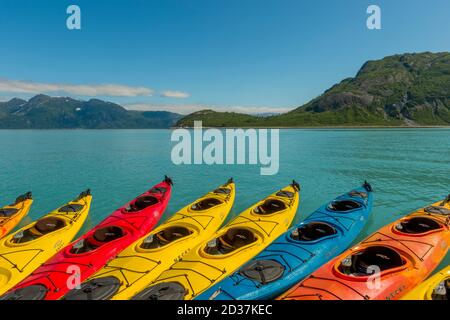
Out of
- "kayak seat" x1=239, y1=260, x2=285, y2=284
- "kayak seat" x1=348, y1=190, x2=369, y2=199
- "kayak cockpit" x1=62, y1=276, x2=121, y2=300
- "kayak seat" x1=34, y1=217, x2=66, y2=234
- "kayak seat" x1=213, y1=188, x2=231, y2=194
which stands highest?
"kayak seat" x1=348, y1=190, x2=369, y2=199

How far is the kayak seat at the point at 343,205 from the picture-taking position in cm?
1441

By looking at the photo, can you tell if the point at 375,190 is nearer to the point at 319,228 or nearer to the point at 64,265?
the point at 319,228

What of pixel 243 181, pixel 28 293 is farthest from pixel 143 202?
pixel 243 181

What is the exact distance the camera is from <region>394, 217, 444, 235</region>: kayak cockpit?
11.3m

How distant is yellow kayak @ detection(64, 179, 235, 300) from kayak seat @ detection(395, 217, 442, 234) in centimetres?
916

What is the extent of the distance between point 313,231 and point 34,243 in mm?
12868

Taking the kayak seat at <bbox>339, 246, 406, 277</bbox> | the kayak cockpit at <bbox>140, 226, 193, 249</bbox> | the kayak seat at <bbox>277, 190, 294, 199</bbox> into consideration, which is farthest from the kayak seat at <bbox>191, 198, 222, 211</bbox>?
the kayak seat at <bbox>339, 246, 406, 277</bbox>

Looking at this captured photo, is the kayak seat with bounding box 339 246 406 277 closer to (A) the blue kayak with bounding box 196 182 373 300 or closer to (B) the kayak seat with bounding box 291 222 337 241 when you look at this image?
(A) the blue kayak with bounding box 196 182 373 300

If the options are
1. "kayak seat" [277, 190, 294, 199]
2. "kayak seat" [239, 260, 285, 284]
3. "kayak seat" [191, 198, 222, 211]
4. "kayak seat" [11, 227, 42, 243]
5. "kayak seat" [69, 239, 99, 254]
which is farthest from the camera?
"kayak seat" [277, 190, 294, 199]

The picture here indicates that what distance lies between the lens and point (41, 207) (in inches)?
829

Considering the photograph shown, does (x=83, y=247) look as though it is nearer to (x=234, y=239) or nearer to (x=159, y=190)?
(x=234, y=239)

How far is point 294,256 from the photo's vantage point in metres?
9.73
